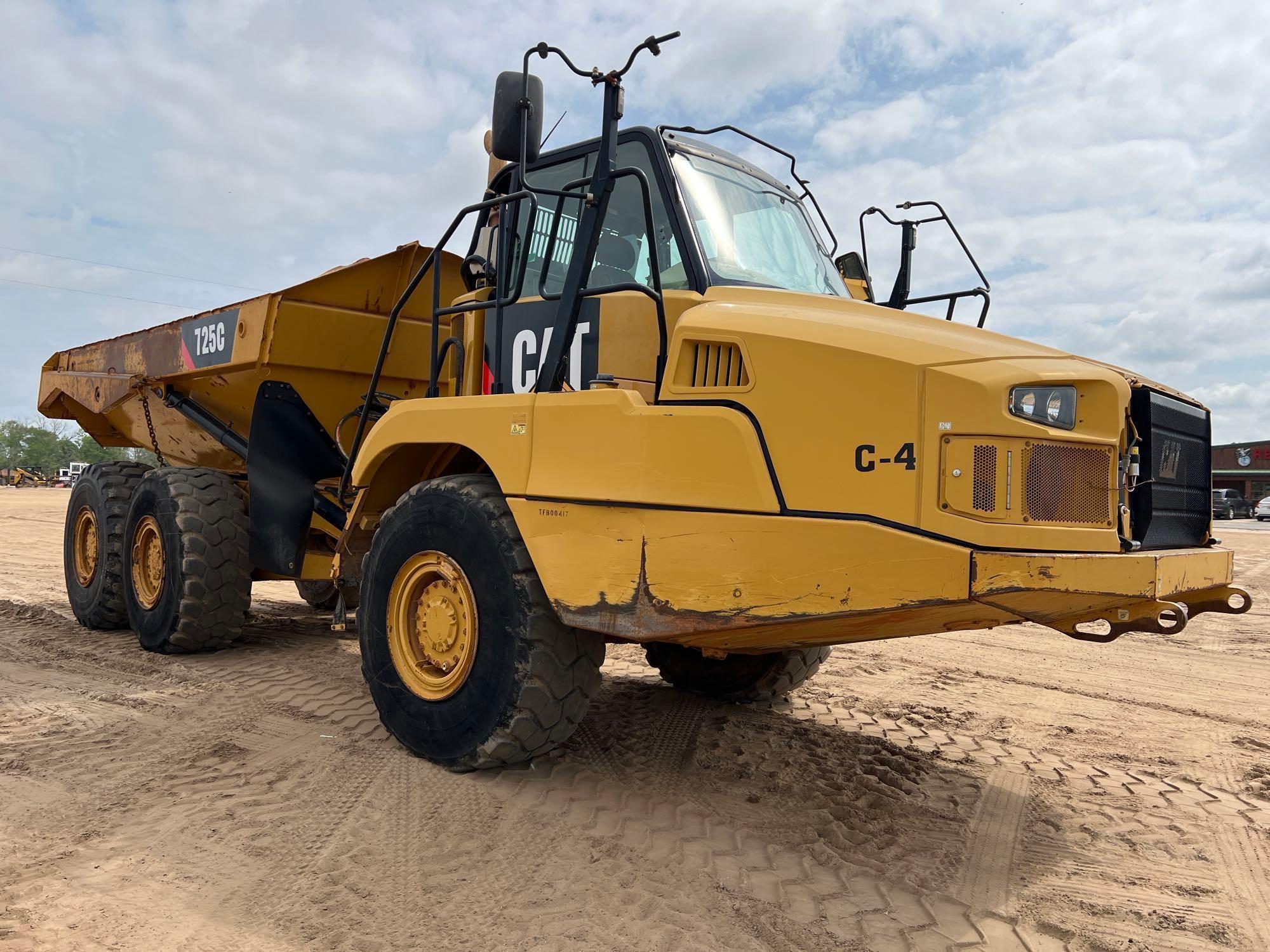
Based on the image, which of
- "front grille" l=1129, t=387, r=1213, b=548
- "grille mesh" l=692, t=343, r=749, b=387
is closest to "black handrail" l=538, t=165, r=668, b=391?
"grille mesh" l=692, t=343, r=749, b=387

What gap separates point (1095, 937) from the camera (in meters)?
2.87

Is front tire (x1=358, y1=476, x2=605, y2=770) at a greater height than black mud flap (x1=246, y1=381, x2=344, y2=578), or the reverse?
black mud flap (x1=246, y1=381, x2=344, y2=578)

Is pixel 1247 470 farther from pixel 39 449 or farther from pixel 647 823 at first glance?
pixel 39 449

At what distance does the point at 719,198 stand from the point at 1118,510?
6.73 ft

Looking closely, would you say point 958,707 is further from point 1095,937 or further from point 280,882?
point 280,882

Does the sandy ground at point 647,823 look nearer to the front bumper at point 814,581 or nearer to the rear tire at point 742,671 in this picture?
the rear tire at point 742,671

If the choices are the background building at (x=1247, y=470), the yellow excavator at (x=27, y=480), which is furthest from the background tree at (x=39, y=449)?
the background building at (x=1247, y=470)

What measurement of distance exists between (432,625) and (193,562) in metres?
3.08

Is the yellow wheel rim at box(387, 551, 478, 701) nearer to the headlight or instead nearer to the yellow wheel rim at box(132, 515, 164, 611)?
the headlight

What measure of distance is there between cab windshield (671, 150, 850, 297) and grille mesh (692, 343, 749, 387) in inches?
18.5

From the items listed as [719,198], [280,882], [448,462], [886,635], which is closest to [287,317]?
[448,462]

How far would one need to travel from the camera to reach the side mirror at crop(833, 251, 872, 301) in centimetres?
513

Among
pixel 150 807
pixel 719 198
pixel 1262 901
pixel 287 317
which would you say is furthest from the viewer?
pixel 287 317

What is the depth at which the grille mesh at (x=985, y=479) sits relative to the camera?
111 inches
